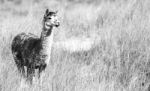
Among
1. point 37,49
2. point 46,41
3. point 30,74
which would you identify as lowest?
point 30,74

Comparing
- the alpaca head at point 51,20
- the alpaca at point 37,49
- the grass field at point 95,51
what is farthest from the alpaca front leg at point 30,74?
the alpaca head at point 51,20

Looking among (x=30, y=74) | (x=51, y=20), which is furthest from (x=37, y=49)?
(x=51, y=20)

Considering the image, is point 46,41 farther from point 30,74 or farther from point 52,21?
point 30,74

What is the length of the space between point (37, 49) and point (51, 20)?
45cm

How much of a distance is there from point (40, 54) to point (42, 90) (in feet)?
2.11

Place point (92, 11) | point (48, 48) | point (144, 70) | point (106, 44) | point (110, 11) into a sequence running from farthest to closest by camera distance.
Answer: point (92, 11) < point (110, 11) < point (106, 44) < point (144, 70) < point (48, 48)

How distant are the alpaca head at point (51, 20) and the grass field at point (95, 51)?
0.60 meters

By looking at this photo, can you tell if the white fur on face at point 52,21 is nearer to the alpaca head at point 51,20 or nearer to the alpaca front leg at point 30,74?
the alpaca head at point 51,20

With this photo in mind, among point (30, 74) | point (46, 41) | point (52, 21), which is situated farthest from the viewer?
point (30, 74)

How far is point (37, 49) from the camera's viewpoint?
20.2 ft

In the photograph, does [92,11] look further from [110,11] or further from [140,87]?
[140,87]

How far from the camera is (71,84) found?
580 centimetres

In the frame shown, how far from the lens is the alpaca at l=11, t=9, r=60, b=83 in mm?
6000

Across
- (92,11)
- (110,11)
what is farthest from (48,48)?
(92,11)
